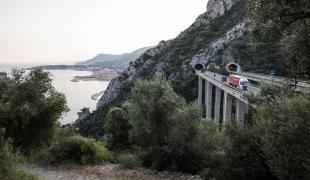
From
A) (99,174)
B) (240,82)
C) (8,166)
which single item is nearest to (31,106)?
(99,174)

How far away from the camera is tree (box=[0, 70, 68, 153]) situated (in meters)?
30.1

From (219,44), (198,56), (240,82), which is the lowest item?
(240,82)

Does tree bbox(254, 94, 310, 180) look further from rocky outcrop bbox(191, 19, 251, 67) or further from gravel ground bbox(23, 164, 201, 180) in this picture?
rocky outcrop bbox(191, 19, 251, 67)

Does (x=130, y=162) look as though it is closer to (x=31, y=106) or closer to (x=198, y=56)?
(x=31, y=106)

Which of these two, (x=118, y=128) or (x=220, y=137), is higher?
(x=220, y=137)

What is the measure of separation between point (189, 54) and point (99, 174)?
87.5m

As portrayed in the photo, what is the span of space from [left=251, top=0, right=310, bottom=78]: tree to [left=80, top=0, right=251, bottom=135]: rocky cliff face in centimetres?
6249

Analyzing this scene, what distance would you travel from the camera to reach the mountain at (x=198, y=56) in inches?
3248

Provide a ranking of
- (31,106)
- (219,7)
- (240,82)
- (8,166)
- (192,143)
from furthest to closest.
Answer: (219,7)
(240,82)
(31,106)
(192,143)
(8,166)

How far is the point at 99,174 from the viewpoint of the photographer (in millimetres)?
26797

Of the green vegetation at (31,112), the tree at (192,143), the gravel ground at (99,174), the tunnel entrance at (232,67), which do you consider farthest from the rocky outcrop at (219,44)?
the gravel ground at (99,174)

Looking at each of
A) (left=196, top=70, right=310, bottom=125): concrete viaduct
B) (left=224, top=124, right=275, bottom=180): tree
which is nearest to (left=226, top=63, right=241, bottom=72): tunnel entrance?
(left=196, top=70, right=310, bottom=125): concrete viaduct

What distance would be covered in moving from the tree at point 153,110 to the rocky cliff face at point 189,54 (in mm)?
45777

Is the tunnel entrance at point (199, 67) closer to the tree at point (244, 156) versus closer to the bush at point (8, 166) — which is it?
the tree at point (244, 156)
